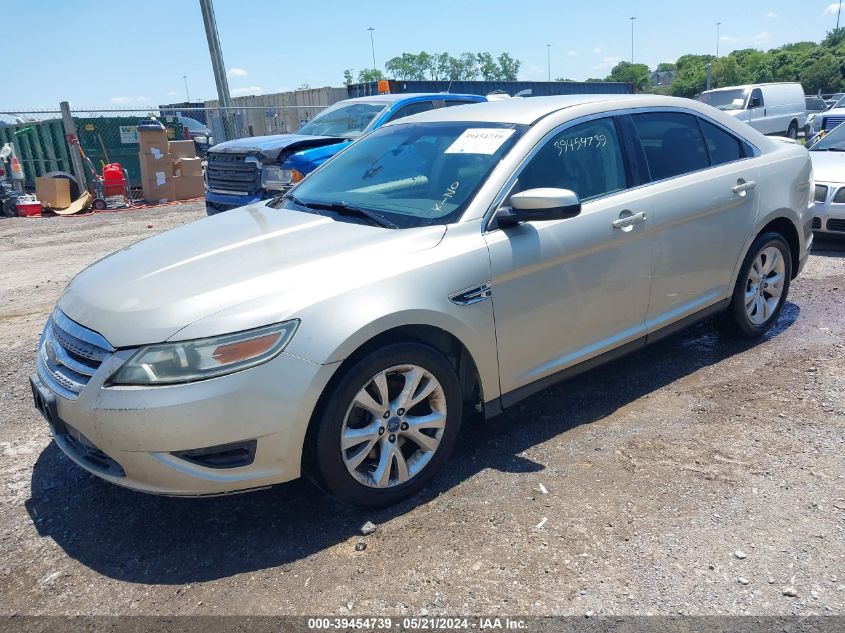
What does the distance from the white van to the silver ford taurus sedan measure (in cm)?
1668

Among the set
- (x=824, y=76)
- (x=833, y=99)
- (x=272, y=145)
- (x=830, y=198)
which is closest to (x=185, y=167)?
(x=272, y=145)

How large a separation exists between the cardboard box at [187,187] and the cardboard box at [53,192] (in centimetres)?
228

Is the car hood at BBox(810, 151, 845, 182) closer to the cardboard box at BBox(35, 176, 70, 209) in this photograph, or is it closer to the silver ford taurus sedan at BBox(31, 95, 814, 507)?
the silver ford taurus sedan at BBox(31, 95, 814, 507)

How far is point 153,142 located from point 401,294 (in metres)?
13.6

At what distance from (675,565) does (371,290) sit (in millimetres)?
1644

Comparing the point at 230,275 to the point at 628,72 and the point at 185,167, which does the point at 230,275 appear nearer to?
the point at 185,167

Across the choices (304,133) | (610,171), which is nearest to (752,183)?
(610,171)

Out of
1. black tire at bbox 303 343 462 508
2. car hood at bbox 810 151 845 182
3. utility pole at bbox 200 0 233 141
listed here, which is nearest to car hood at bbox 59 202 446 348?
black tire at bbox 303 343 462 508

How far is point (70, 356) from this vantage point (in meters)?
2.98

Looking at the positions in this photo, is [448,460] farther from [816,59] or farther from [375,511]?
[816,59]

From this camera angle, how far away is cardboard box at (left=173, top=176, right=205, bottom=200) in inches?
610

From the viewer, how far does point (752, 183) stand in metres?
4.63

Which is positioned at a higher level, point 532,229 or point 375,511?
point 532,229

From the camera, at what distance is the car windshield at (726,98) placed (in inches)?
764
